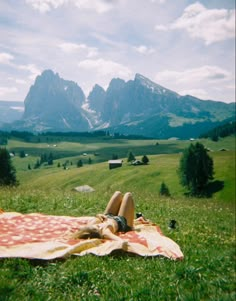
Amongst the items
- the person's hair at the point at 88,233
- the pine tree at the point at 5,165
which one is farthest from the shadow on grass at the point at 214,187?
the person's hair at the point at 88,233

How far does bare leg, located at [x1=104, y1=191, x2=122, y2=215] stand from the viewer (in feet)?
42.2

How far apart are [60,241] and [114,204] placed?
11.2 feet

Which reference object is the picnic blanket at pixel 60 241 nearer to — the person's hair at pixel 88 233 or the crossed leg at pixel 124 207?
the person's hair at pixel 88 233

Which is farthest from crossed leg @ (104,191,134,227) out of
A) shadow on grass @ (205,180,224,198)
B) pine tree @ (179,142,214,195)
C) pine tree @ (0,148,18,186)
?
shadow on grass @ (205,180,224,198)

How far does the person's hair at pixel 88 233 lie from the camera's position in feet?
34.1

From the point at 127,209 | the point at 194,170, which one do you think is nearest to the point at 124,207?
the point at 127,209

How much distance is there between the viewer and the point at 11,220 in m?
12.7

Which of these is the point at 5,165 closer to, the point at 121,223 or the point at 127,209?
the point at 127,209

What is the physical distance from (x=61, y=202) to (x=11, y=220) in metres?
4.84

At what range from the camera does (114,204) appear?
42.2 ft

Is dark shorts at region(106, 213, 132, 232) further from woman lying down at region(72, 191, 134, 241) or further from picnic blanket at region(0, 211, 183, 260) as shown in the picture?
picnic blanket at region(0, 211, 183, 260)

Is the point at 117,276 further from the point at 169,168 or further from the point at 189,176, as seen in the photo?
the point at 169,168

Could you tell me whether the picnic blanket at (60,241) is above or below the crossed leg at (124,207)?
below

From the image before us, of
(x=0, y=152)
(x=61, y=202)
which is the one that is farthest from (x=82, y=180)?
(x=61, y=202)
